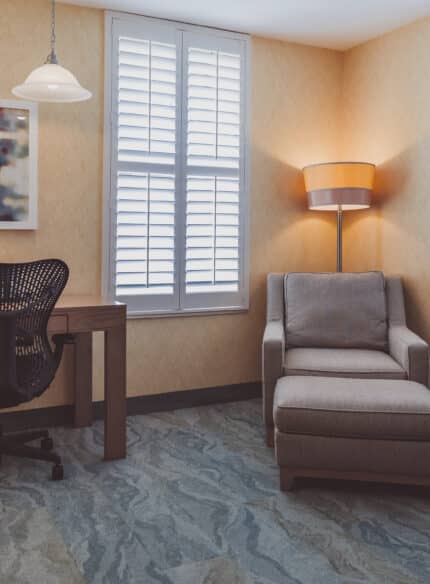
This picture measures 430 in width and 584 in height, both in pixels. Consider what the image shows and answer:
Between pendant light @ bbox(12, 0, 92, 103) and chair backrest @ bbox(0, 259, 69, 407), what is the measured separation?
2.91 feet

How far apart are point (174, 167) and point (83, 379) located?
146 cm

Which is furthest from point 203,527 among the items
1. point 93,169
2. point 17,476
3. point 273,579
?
point 93,169

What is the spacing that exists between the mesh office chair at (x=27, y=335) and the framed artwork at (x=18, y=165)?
0.89 metres

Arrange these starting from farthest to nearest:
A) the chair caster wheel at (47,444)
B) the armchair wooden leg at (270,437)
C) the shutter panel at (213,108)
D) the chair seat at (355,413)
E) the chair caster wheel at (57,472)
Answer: the shutter panel at (213,108), the armchair wooden leg at (270,437), the chair caster wheel at (47,444), the chair caster wheel at (57,472), the chair seat at (355,413)

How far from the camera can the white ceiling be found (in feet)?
11.6

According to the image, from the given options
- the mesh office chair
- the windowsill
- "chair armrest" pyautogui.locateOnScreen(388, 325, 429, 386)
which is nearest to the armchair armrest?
"chair armrest" pyautogui.locateOnScreen(388, 325, 429, 386)

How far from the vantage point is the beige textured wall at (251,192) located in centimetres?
352

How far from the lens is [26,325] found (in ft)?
8.75

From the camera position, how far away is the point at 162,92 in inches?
149

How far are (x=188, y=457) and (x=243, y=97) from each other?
7.91ft

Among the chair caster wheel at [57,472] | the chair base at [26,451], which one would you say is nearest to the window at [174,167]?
the chair base at [26,451]

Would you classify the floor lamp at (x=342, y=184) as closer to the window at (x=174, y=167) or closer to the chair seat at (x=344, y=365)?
the window at (x=174, y=167)

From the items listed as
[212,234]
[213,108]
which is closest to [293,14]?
[213,108]

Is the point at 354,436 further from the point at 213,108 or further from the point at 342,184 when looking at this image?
the point at 213,108
